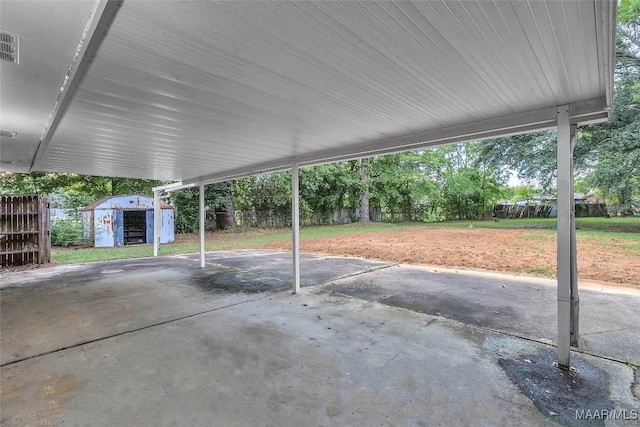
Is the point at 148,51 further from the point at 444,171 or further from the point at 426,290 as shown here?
the point at 444,171

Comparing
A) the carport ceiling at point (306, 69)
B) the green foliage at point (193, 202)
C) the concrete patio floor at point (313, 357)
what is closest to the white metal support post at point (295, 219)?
the concrete patio floor at point (313, 357)

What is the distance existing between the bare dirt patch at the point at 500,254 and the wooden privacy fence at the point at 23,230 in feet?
21.4

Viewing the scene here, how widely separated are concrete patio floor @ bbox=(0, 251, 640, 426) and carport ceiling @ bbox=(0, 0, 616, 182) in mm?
2296

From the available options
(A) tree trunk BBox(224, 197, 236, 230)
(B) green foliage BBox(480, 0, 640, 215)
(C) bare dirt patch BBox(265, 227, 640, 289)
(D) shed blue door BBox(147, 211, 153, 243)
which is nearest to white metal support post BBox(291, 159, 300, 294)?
(C) bare dirt patch BBox(265, 227, 640, 289)

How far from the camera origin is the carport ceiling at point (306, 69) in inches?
Result: 63.9

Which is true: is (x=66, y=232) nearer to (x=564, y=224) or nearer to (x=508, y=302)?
(x=508, y=302)

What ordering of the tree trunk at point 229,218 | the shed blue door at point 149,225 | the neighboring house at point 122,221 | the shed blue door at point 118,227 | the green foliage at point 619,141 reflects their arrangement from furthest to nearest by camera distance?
the tree trunk at point 229,218 → the shed blue door at point 149,225 → the shed blue door at point 118,227 → the neighboring house at point 122,221 → the green foliage at point 619,141

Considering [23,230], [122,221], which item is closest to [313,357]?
[23,230]

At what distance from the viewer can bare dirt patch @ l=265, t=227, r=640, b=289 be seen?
6016mm

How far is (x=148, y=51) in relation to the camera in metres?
1.97

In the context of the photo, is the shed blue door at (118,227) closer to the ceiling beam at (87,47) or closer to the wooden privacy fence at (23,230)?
the wooden privacy fence at (23,230)

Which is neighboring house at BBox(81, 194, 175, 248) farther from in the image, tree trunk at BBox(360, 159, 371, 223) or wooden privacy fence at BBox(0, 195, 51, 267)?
tree trunk at BBox(360, 159, 371, 223)

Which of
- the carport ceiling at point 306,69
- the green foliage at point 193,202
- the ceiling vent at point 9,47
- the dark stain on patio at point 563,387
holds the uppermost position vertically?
the ceiling vent at point 9,47

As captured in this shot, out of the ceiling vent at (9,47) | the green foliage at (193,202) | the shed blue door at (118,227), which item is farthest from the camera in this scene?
the green foliage at (193,202)
